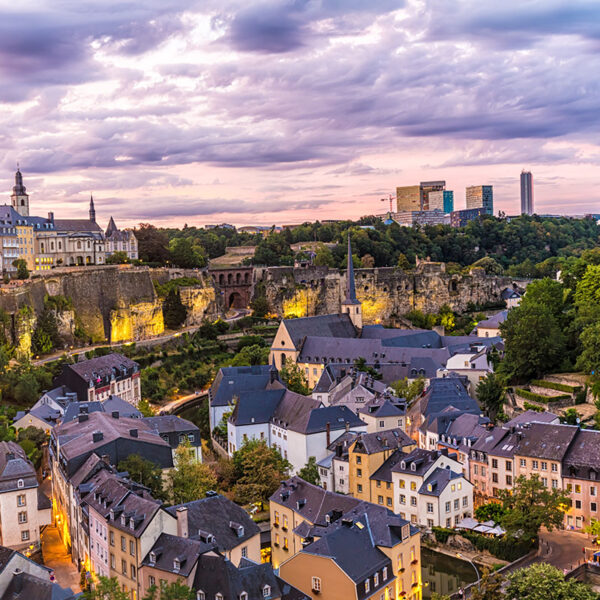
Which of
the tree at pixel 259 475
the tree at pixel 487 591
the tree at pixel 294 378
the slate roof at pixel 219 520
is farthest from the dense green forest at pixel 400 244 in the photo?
the tree at pixel 487 591

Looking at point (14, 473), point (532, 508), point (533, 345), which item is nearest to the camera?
point (14, 473)

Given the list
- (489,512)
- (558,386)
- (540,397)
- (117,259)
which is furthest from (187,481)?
(117,259)

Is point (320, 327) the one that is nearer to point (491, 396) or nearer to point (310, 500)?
point (491, 396)

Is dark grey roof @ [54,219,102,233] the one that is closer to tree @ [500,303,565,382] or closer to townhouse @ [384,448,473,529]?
tree @ [500,303,565,382]

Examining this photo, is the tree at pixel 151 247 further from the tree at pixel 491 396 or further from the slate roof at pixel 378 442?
the slate roof at pixel 378 442

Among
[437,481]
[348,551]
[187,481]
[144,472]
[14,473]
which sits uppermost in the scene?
[14,473]

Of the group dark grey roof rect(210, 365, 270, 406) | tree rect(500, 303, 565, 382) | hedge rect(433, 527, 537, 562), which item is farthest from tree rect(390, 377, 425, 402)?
hedge rect(433, 527, 537, 562)

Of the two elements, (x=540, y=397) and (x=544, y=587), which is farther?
(x=540, y=397)

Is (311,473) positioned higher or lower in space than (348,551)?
lower
